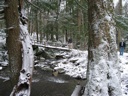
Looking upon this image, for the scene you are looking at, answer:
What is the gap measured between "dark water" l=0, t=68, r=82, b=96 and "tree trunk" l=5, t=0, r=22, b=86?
3.07 meters

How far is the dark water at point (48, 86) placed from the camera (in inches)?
327

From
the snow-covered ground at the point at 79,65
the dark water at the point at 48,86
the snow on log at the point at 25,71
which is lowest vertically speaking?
the dark water at the point at 48,86

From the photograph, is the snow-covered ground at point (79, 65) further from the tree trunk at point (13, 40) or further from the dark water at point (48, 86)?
the tree trunk at point (13, 40)

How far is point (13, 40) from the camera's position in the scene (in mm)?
5293

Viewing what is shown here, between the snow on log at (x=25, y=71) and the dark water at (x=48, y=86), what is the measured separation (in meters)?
3.36

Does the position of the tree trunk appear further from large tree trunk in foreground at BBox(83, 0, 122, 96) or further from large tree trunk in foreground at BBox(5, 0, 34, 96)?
large tree trunk in foreground at BBox(83, 0, 122, 96)

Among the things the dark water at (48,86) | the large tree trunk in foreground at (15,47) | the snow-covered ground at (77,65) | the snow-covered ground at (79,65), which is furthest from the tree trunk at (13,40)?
the snow-covered ground at (79,65)

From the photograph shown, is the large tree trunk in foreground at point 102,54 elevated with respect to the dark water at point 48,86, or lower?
elevated

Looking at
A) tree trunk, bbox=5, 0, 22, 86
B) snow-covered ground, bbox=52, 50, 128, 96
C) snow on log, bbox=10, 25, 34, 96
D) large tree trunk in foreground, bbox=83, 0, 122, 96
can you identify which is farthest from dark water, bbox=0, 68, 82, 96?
large tree trunk in foreground, bbox=83, 0, 122, 96

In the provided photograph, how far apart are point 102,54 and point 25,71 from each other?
2084 millimetres

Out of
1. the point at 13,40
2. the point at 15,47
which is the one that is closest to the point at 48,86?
the point at 15,47

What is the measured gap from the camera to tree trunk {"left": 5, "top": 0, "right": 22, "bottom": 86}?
17.2ft

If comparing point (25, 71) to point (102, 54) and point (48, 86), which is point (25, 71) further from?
point (48, 86)

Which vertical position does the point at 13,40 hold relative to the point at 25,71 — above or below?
above
